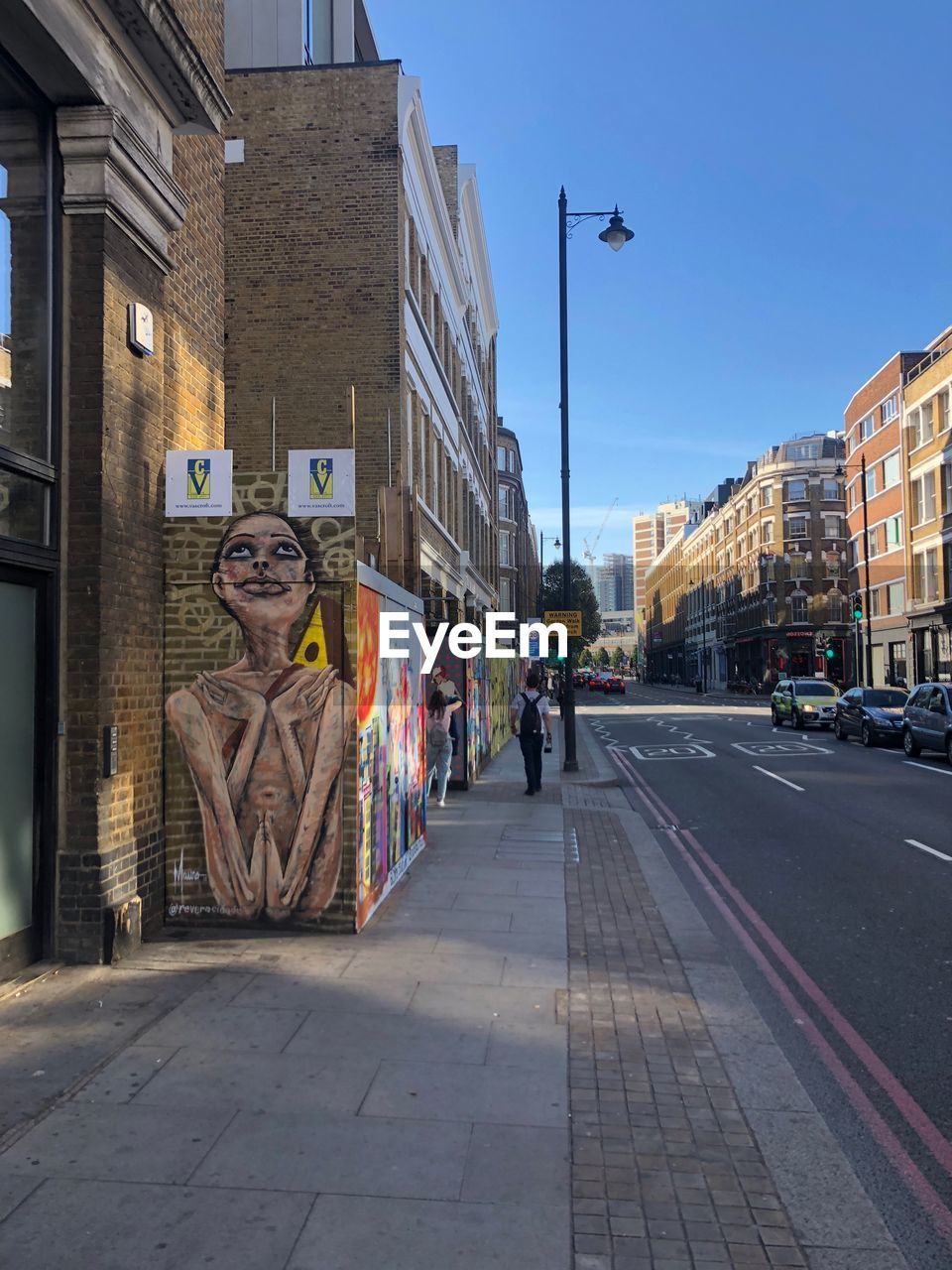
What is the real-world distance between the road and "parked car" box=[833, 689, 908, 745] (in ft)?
19.8

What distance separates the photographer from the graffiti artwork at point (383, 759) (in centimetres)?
729

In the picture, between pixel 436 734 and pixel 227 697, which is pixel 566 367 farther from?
pixel 227 697

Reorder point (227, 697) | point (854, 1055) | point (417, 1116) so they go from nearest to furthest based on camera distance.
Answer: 1. point (417, 1116)
2. point (854, 1055)
3. point (227, 697)

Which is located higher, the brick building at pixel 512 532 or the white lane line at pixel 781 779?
the brick building at pixel 512 532

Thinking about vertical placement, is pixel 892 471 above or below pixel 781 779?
above

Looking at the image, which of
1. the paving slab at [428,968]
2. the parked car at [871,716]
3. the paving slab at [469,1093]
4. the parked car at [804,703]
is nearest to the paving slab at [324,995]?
the paving slab at [428,968]

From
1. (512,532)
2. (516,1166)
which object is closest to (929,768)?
(516,1166)

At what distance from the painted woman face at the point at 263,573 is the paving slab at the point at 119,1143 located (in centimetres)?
368

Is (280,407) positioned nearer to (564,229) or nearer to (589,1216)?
(564,229)

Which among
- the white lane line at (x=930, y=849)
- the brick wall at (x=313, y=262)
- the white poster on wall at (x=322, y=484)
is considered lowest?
the white lane line at (x=930, y=849)

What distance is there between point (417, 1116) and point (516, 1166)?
58 centimetres

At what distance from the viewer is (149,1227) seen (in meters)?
3.32

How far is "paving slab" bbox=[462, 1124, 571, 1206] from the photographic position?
11.6ft

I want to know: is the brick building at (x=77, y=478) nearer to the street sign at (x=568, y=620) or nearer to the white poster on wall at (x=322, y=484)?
the white poster on wall at (x=322, y=484)
